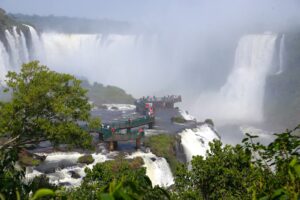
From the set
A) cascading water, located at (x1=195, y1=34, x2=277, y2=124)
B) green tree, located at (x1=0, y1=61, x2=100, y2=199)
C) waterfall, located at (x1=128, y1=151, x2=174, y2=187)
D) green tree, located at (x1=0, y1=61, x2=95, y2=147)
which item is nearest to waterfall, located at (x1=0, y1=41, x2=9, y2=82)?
waterfall, located at (x1=128, y1=151, x2=174, y2=187)

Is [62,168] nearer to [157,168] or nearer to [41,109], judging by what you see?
[157,168]

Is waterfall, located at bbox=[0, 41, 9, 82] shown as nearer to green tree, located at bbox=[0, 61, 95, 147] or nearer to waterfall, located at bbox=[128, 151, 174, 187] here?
waterfall, located at bbox=[128, 151, 174, 187]

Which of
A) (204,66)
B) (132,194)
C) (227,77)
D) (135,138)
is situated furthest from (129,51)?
(132,194)

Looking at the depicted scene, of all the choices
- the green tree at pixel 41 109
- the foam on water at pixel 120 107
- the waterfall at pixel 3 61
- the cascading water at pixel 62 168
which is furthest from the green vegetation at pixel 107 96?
the green tree at pixel 41 109

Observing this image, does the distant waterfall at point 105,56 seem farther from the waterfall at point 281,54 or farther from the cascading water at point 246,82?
the waterfall at point 281,54

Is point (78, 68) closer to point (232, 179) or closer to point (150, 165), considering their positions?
point (150, 165)

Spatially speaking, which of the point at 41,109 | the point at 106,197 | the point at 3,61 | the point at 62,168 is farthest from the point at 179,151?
the point at 106,197
